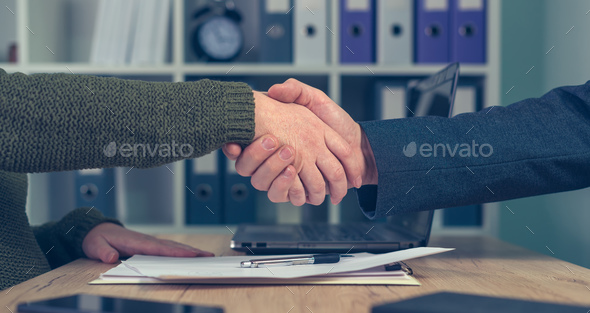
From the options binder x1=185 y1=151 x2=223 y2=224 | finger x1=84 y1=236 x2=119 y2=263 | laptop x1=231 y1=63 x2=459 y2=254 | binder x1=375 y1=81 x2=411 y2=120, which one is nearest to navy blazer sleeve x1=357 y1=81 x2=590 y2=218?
laptop x1=231 y1=63 x2=459 y2=254

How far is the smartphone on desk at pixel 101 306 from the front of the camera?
17.2 inches

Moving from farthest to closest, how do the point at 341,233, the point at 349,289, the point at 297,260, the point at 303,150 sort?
1. the point at 341,233
2. the point at 303,150
3. the point at 297,260
4. the point at 349,289

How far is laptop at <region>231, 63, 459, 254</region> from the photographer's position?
83cm

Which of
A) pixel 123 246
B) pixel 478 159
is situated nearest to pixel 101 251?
pixel 123 246

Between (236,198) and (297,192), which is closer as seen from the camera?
(297,192)

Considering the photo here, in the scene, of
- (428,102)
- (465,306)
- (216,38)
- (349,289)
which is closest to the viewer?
(465,306)

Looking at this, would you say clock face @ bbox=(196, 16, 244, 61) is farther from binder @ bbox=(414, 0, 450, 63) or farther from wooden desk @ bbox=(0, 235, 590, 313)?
wooden desk @ bbox=(0, 235, 590, 313)

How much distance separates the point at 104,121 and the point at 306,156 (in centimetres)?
38

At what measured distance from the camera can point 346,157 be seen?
90cm

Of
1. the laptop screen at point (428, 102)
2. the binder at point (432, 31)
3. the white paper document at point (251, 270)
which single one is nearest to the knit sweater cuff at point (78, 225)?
the white paper document at point (251, 270)

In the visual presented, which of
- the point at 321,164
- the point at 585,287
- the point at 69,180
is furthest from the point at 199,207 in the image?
the point at 585,287

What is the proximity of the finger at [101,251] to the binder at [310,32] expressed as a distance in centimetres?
97

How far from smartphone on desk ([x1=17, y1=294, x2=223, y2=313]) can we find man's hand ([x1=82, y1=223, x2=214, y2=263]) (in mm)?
308

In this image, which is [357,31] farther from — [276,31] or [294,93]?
[294,93]
